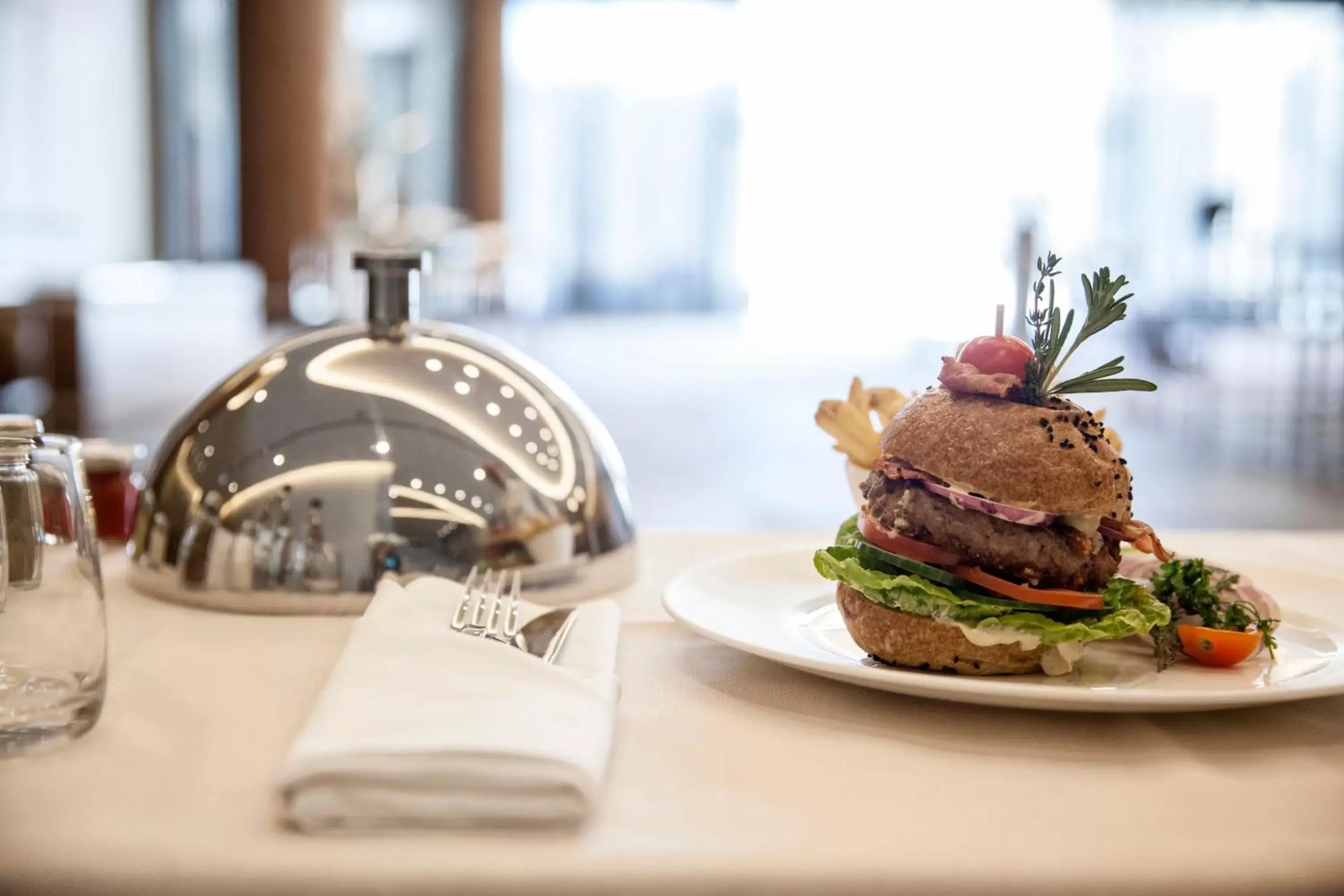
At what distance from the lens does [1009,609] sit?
92 cm

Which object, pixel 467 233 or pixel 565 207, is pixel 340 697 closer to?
pixel 467 233

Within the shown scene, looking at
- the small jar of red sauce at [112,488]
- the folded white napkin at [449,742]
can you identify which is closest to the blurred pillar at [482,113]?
the small jar of red sauce at [112,488]

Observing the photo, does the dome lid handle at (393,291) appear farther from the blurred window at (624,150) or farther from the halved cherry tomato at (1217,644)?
the blurred window at (624,150)

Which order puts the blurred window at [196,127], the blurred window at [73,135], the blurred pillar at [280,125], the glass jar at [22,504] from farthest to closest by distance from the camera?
the blurred pillar at [280,125] → the blurred window at [196,127] → the blurred window at [73,135] → the glass jar at [22,504]

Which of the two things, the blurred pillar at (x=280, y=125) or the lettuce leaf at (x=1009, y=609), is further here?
the blurred pillar at (x=280, y=125)

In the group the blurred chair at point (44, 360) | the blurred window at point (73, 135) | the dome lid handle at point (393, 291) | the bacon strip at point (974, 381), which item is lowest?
the blurred chair at point (44, 360)

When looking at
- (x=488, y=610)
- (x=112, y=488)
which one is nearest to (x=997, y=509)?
(x=488, y=610)

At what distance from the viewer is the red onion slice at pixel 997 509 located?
91 centimetres

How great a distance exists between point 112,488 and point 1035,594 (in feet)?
3.49

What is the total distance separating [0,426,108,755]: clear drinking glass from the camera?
801 mm

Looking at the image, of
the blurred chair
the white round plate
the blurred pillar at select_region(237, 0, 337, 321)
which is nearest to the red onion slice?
the white round plate

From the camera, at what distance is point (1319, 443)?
24.8ft

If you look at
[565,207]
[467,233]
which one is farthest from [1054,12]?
[467,233]

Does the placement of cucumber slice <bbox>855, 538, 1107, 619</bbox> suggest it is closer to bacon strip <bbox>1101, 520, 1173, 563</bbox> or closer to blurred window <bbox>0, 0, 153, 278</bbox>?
bacon strip <bbox>1101, 520, 1173, 563</bbox>
